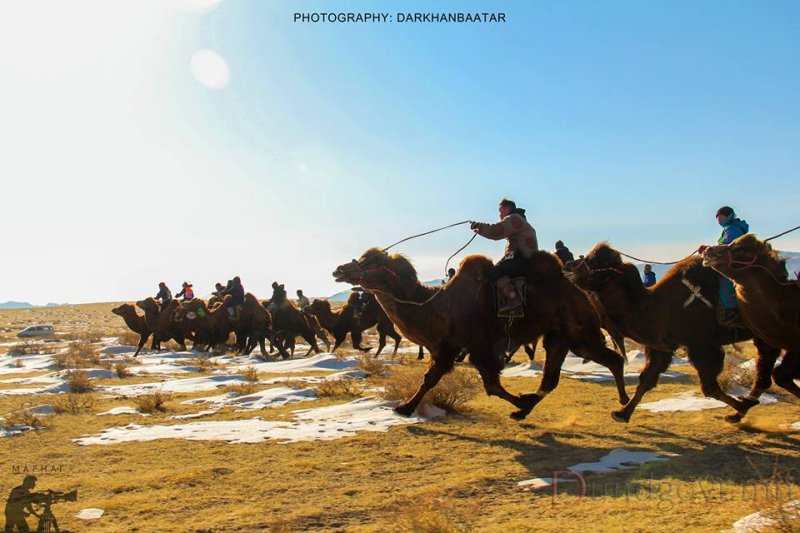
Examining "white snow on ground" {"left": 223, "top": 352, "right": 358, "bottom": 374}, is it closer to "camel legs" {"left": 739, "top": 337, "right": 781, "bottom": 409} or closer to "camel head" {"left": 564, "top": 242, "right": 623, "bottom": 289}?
"camel head" {"left": 564, "top": 242, "right": 623, "bottom": 289}

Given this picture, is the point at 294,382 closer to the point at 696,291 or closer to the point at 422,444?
the point at 422,444

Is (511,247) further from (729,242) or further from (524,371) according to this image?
(524,371)

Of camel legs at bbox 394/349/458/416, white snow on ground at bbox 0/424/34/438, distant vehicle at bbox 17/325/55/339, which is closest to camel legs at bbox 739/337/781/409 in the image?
camel legs at bbox 394/349/458/416

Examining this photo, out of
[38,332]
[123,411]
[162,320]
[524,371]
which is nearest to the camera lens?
[123,411]

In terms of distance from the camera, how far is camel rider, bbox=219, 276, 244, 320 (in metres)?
23.3

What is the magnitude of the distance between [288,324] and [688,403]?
16.0m

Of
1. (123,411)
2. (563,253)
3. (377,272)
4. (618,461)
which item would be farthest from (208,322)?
(618,461)

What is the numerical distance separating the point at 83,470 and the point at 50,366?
51.3ft

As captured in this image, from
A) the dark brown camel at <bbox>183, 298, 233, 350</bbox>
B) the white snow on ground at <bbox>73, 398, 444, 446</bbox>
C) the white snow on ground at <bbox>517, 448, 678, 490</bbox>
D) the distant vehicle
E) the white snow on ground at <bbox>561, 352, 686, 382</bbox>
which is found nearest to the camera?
the white snow on ground at <bbox>517, 448, 678, 490</bbox>

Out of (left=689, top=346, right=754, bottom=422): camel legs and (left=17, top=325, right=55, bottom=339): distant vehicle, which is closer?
(left=689, top=346, right=754, bottom=422): camel legs

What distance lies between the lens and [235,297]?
2362 cm

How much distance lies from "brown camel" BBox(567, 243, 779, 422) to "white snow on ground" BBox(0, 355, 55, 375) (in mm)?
17382

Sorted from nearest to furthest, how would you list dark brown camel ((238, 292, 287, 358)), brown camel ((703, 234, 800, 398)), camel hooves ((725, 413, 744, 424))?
brown camel ((703, 234, 800, 398)), camel hooves ((725, 413, 744, 424)), dark brown camel ((238, 292, 287, 358))

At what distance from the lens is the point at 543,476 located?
17.5 ft
